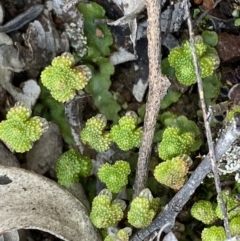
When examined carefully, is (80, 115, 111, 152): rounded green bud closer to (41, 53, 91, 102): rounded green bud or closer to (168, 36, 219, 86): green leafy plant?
(41, 53, 91, 102): rounded green bud

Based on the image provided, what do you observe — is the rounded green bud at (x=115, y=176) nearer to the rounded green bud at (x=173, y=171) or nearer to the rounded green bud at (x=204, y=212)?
the rounded green bud at (x=173, y=171)

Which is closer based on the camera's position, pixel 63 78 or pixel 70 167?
pixel 63 78

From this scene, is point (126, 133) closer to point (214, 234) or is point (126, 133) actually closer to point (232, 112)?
point (232, 112)

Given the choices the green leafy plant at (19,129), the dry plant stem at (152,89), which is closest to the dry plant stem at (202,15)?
the dry plant stem at (152,89)

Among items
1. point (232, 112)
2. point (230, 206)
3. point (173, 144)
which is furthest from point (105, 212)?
point (232, 112)

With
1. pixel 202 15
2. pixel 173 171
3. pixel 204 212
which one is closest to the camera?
pixel 173 171

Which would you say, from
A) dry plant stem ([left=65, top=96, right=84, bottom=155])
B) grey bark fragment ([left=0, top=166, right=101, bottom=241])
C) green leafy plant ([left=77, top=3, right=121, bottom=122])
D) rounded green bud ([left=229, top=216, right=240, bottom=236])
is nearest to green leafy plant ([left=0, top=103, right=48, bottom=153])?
grey bark fragment ([left=0, top=166, right=101, bottom=241])

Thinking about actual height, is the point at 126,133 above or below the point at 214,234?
above
